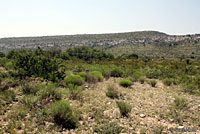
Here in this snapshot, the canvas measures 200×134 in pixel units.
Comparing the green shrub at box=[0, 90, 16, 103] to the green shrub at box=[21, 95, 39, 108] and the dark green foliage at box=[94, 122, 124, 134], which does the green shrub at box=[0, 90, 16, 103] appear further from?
the dark green foliage at box=[94, 122, 124, 134]

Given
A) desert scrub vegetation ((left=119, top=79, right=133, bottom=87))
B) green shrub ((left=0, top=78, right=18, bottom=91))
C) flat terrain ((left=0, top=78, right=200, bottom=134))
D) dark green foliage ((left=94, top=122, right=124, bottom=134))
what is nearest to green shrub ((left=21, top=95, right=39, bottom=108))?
flat terrain ((left=0, top=78, right=200, bottom=134))

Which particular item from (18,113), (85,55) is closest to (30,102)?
(18,113)

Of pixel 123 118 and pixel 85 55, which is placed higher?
pixel 85 55

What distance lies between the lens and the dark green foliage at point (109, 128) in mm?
4209

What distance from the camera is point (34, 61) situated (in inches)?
431

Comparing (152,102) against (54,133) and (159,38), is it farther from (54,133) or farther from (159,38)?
(159,38)

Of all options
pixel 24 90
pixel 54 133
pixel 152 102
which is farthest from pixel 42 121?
pixel 152 102

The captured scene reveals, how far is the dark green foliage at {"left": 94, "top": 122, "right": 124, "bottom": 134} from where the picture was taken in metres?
4.21

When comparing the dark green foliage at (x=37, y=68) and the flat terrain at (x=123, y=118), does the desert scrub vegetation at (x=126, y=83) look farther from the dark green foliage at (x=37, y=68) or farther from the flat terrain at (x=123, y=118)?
the dark green foliage at (x=37, y=68)

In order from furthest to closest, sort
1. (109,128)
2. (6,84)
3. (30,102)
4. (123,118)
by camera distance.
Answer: (6,84), (30,102), (123,118), (109,128)

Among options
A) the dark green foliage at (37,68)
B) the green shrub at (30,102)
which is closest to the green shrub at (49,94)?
the green shrub at (30,102)

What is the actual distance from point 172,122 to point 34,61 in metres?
9.73

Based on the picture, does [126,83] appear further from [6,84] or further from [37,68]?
[6,84]

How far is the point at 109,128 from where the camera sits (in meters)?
4.34
